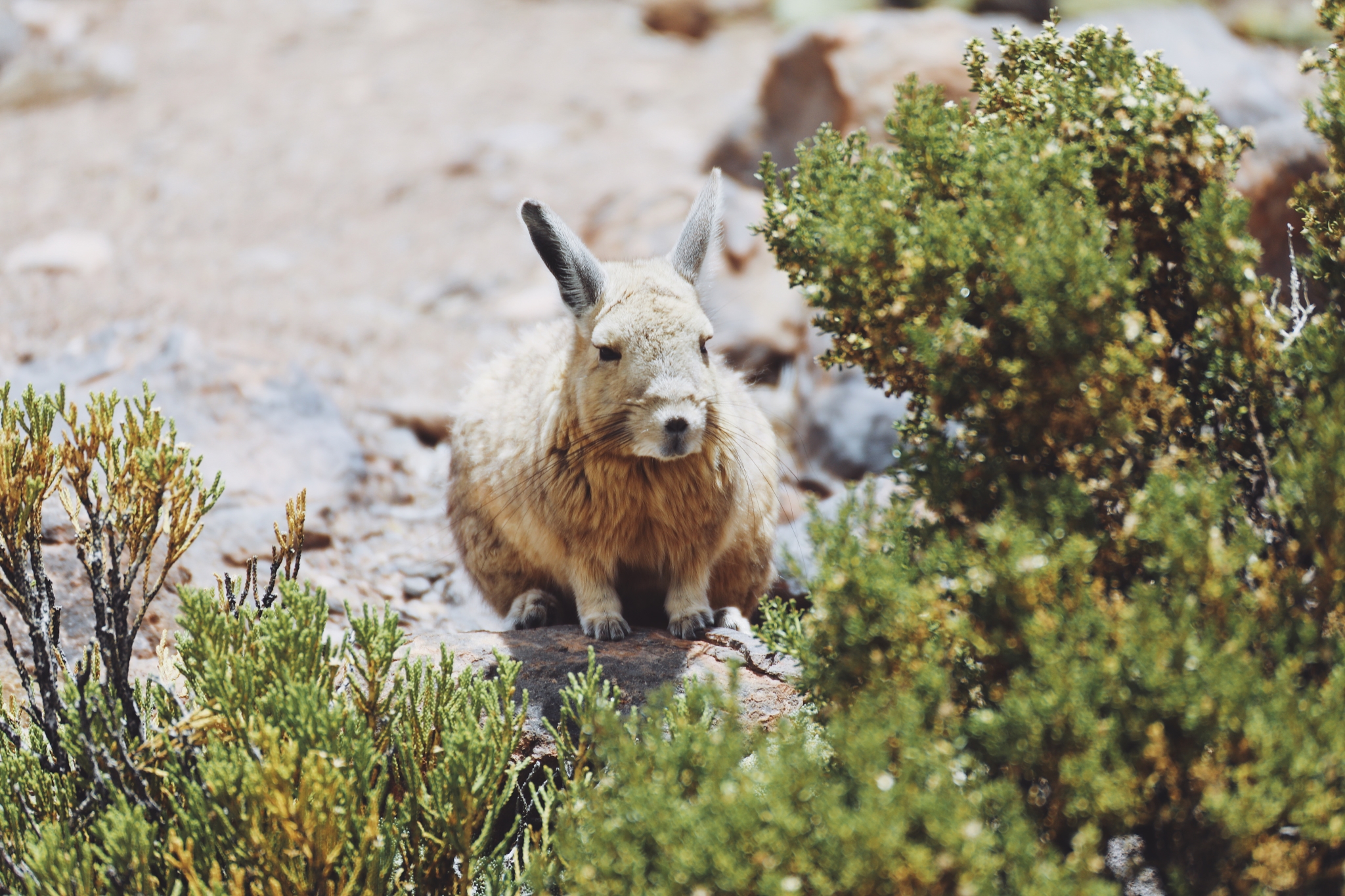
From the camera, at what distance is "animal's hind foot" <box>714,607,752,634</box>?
5441 mm

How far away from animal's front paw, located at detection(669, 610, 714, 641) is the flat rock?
0.04 m

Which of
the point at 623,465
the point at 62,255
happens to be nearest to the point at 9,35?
the point at 62,255

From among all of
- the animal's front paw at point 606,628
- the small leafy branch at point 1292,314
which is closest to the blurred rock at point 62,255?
the animal's front paw at point 606,628

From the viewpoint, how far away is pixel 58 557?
5.83 meters

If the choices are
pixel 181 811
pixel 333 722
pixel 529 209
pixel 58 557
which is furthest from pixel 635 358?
pixel 58 557

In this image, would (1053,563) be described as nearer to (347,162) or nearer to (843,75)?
(843,75)

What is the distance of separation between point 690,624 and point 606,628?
418 mm

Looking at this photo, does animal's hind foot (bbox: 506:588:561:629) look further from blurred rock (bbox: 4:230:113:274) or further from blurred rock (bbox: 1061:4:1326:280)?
blurred rock (bbox: 4:230:113:274)

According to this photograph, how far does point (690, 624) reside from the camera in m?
5.21

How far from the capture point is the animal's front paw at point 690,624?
5.20m

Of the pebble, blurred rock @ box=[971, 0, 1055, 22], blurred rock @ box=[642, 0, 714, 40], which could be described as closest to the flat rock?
the pebble

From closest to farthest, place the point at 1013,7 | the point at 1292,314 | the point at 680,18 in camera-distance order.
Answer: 1. the point at 1292,314
2. the point at 1013,7
3. the point at 680,18

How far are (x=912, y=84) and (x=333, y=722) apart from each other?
282cm

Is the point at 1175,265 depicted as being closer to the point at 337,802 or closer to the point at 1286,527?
the point at 1286,527
